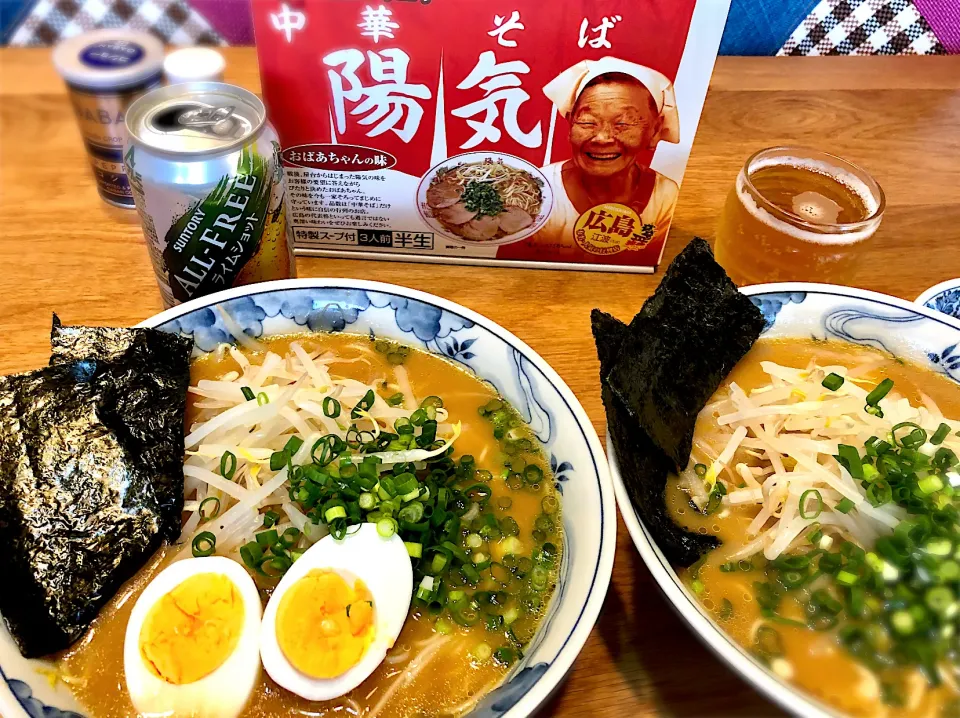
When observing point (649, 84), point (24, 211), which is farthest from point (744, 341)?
point (24, 211)

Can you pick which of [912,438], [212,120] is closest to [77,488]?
[212,120]

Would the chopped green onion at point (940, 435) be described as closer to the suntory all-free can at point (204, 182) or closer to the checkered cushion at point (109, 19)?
the suntory all-free can at point (204, 182)

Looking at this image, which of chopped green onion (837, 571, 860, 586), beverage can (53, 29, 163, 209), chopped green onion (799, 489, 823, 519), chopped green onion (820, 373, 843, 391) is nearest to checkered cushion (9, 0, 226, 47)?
beverage can (53, 29, 163, 209)

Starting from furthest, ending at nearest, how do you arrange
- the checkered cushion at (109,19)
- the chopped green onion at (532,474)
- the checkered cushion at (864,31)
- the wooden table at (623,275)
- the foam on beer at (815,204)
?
the checkered cushion at (864,31) < the checkered cushion at (109,19) < the foam on beer at (815,204) < the chopped green onion at (532,474) < the wooden table at (623,275)

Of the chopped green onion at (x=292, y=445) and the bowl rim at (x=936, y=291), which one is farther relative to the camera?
the bowl rim at (x=936, y=291)

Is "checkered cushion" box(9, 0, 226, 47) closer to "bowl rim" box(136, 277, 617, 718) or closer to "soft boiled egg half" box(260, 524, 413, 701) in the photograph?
"bowl rim" box(136, 277, 617, 718)

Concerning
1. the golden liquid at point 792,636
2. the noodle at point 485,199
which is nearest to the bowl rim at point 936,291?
the golden liquid at point 792,636

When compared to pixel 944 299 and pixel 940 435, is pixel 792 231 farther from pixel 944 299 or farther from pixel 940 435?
pixel 940 435
